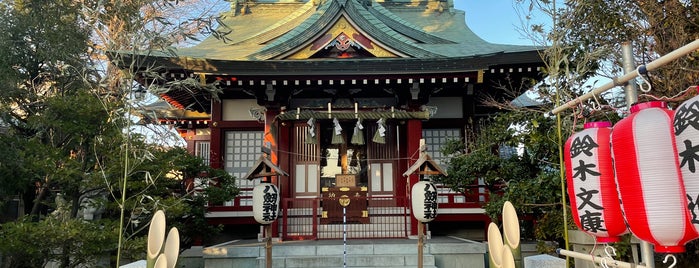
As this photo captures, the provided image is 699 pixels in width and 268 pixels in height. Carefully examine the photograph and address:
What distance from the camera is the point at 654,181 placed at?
285cm

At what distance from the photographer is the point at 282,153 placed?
10641 millimetres

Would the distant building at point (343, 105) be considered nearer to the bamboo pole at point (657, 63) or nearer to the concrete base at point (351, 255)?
the concrete base at point (351, 255)

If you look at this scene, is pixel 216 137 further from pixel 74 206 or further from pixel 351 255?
pixel 351 255

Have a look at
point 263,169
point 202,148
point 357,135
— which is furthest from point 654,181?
point 202,148

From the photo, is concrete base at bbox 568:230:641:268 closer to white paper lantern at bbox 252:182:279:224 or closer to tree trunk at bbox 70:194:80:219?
white paper lantern at bbox 252:182:279:224

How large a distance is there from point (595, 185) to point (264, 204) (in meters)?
5.44

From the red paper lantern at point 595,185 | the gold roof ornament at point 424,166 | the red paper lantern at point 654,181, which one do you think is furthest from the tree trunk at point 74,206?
the red paper lantern at point 654,181

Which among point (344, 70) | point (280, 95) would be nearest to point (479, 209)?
point (344, 70)

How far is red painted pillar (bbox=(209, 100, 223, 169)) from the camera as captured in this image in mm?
11188

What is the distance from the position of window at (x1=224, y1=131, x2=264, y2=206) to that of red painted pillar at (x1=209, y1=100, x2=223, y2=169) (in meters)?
0.28

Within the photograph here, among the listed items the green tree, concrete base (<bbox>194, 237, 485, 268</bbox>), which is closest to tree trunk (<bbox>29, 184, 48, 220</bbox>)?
the green tree

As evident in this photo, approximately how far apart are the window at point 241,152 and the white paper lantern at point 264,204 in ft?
13.1

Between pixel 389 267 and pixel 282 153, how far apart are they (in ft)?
13.5

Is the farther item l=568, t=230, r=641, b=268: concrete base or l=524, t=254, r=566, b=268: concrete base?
l=568, t=230, r=641, b=268: concrete base
